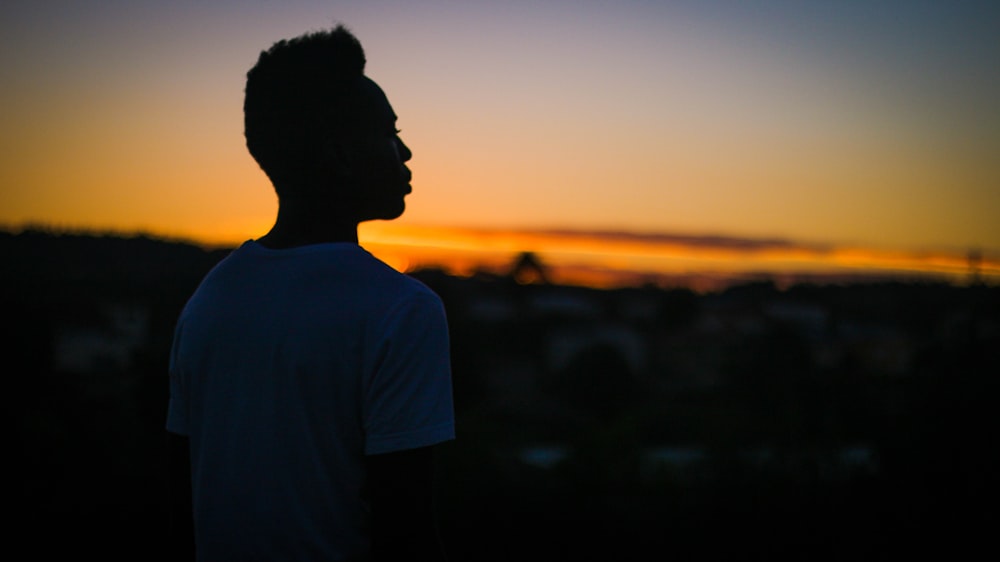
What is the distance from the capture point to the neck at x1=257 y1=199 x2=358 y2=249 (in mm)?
1649

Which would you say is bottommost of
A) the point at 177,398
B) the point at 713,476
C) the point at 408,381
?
the point at 713,476

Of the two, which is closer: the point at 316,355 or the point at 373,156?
the point at 316,355

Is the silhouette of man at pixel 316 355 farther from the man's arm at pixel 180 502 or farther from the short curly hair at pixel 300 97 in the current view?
the man's arm at pixel 180 502

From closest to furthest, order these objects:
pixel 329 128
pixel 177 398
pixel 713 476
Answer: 1. pixel 329 128
2. pixel 177 398
3. pixel 713 476

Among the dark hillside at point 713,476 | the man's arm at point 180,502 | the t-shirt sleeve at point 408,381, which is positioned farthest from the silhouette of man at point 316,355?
the dark hillside at point 713,476

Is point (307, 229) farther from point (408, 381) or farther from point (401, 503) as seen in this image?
point (401, 503)

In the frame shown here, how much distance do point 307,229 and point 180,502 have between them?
0.71 m

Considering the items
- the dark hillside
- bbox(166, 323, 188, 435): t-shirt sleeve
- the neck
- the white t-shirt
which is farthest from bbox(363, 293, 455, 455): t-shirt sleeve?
the dark hillside

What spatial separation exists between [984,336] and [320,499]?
8887 mm

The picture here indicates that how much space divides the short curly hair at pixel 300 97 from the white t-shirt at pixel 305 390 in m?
0.19

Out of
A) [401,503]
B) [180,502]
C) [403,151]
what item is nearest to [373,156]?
[403,151]

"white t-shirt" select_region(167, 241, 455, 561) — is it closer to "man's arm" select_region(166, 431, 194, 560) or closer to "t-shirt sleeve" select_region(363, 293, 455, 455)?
"t-shirt sleeve" select_region(363, 293, 455, 455)

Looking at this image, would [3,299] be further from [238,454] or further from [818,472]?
[238,454]

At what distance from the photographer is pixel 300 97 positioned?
1.68 meters
